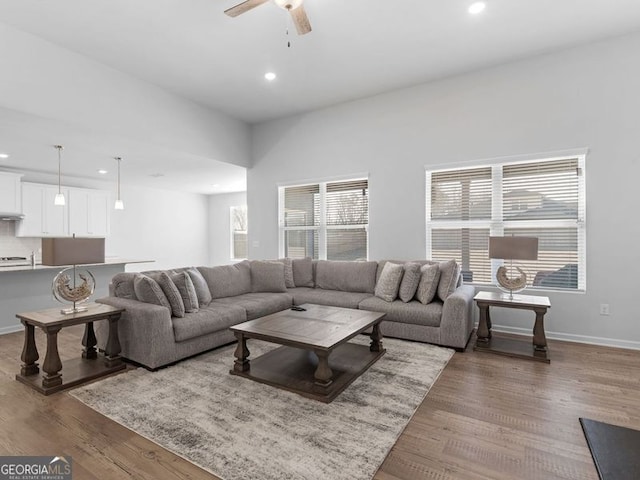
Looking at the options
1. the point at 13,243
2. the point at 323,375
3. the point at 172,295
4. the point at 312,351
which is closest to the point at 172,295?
the point at 172,295

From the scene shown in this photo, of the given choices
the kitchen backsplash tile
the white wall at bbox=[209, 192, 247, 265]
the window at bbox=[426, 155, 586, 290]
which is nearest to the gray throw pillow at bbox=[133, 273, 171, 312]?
the window at bbox=[426, 155, 586, 290]

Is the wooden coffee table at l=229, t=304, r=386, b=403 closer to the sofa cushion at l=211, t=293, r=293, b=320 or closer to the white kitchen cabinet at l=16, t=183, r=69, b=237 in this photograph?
the sofa cushion at l=211, t=293, r=293, b=320

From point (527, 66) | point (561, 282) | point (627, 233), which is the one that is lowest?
point (561, 282)

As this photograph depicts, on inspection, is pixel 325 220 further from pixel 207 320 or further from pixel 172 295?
pixel 172 295

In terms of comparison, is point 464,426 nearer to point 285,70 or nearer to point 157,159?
point 285,70

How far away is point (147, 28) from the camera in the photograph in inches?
131

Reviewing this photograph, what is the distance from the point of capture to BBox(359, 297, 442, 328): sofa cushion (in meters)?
3.67

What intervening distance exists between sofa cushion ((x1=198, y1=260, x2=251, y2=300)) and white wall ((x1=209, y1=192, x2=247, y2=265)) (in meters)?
4.63

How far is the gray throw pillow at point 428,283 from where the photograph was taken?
3895 mm

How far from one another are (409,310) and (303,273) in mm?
1901

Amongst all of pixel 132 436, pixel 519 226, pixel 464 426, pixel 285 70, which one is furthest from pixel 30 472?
pixel 519 226

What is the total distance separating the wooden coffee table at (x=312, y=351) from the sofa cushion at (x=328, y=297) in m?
0.69

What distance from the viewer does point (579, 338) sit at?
383cm

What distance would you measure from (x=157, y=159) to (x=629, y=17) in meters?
6.08
